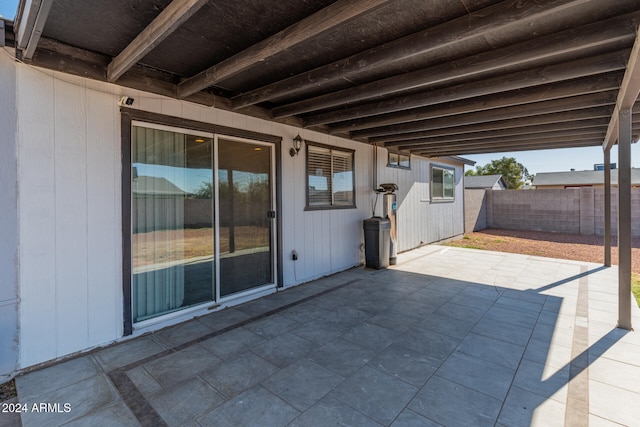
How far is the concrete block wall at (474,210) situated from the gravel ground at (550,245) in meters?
0.60

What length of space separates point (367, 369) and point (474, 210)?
34.7ft

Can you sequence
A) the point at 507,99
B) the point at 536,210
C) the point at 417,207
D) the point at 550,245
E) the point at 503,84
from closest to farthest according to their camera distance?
the point at 503,84 → the point at 507,99 → the point at 417,207 → the point at 550,245 → the point at 536,210

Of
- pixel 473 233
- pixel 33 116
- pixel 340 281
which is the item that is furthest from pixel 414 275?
pixel 473 233

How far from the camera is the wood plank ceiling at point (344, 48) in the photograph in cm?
195

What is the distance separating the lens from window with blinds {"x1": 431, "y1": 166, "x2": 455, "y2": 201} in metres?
8.62

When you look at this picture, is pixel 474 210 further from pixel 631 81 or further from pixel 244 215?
pixel 244 215

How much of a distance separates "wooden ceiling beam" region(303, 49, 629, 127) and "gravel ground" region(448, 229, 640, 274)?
189 inches

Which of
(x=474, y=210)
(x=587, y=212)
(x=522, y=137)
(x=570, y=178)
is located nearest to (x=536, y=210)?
(x=587, y=212)

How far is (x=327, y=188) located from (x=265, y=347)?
10.1ft

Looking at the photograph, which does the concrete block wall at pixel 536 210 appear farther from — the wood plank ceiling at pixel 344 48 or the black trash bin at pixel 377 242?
the black trash bin at pixel 377 242

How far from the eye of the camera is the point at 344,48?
2566 millimetres

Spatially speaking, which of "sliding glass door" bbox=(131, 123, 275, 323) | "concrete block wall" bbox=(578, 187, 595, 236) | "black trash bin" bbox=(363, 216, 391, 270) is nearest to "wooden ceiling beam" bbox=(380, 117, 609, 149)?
"black trash bin" bbox=(363, 216, 391, 270)

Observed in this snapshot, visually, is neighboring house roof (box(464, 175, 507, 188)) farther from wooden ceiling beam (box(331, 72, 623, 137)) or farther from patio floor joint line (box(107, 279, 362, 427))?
patio floor joint line (box(107, 279, 362, 427))

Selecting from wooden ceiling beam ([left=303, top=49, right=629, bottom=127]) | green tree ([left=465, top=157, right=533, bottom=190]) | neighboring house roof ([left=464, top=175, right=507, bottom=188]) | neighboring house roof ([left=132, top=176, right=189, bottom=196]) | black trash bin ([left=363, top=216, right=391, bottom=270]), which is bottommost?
black trash bin ([left=363, top=216, right=391, bottom=270])
